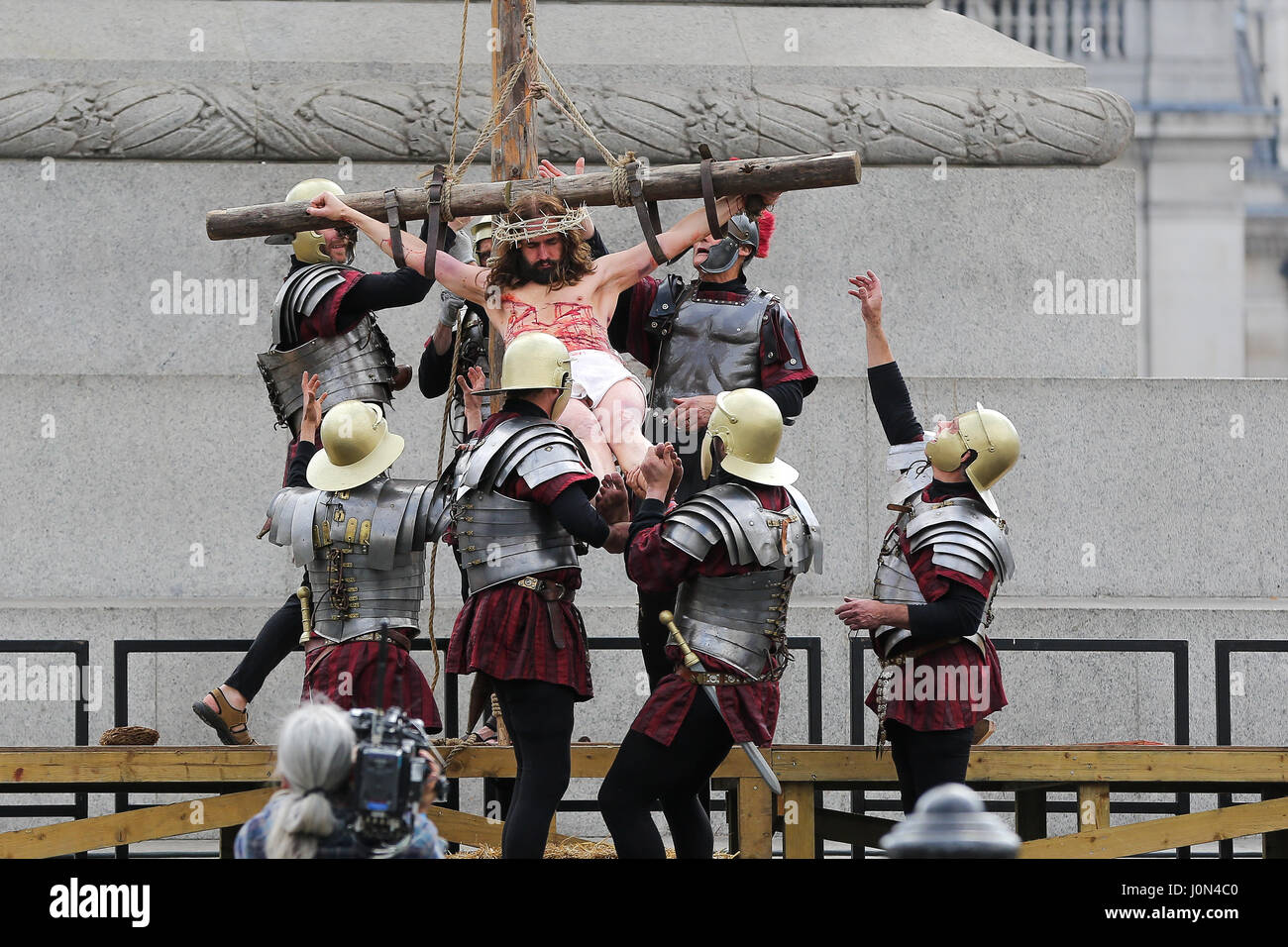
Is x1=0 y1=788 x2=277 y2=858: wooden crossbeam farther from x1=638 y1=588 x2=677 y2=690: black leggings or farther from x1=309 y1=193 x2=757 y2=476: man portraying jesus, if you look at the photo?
x1=309 y1=193 x2=757 y2=476: man portraying jesus

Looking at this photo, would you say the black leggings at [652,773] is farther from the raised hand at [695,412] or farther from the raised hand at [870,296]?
the raised hand at [870,296]

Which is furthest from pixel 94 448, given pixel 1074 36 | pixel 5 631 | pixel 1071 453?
pixel 1074 36

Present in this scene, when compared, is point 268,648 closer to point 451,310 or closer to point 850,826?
point 451,310

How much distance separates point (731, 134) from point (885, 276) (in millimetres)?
1166

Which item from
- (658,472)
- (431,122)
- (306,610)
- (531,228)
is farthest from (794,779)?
(431,122)

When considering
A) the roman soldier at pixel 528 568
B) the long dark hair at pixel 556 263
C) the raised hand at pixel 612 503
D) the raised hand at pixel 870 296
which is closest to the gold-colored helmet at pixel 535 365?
the roman soldier at pixel 528 568

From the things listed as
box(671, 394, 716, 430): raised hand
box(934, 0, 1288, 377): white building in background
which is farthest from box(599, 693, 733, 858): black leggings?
box(934, 0, 1288, 377): white building in background

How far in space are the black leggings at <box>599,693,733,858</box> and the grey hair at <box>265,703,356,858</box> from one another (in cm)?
219

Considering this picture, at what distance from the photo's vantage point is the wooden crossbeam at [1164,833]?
7660mm

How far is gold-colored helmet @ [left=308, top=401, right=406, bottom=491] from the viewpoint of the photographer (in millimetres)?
7531

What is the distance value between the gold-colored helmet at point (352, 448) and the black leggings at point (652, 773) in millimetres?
1528
